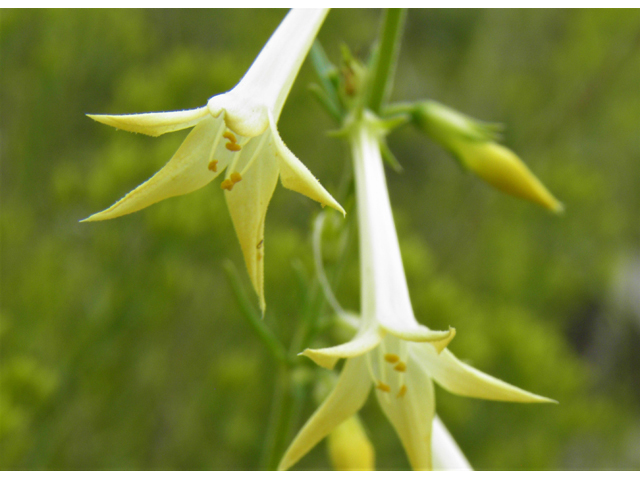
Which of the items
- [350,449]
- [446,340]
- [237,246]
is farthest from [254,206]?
[237,246]

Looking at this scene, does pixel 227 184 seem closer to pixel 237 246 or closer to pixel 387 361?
pixel 387 361

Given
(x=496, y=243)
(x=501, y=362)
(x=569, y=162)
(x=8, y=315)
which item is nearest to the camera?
(x=8, y=315)

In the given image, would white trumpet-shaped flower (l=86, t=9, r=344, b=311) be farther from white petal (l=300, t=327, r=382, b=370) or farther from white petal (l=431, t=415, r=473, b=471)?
white petal (l=431, t=415, r=473, b=471)

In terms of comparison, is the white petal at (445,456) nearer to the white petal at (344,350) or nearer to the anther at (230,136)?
the white petal at (344,350)

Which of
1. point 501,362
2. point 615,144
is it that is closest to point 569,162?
point 615,144

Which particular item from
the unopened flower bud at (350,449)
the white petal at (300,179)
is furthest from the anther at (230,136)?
the unopened flower bud at (350,449)

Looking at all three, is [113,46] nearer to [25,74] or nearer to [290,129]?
[25,74]
